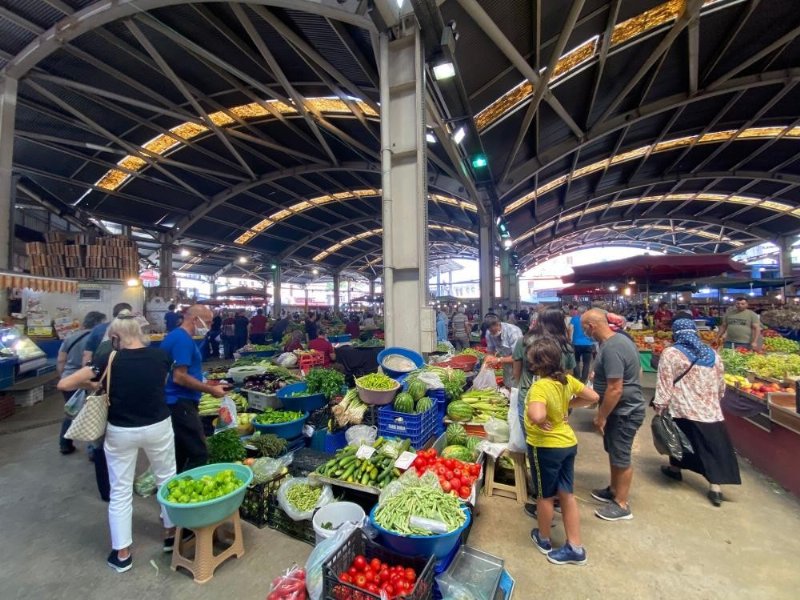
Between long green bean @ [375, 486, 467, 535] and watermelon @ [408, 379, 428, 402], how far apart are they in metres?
1.38

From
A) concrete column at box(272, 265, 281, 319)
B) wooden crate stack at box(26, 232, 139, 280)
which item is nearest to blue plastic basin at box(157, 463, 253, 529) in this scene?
wooden crate stack at box(26, 232, 139, 280)

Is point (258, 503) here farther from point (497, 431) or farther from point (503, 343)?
point (503, 343)

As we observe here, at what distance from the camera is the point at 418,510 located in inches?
83.7

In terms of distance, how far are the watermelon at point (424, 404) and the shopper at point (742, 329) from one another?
249 inches

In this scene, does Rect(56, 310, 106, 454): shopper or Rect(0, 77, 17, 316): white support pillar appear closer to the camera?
Rect(56, 310, 106, 454): shopper

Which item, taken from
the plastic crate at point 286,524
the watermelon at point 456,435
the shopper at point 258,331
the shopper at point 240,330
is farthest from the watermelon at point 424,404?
the shopper at point 240,330

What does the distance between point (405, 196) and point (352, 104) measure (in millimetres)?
6122

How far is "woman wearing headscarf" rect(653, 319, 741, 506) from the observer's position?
3.28m

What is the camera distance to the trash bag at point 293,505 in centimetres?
271

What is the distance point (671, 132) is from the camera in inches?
539

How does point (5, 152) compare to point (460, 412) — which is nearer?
point (460, 412)

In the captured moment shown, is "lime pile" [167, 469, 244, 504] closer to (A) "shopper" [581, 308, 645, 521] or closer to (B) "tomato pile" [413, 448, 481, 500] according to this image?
(B) "tomato pile" [413, 448, 481, 500]

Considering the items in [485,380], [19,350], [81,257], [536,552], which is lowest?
[536,552]

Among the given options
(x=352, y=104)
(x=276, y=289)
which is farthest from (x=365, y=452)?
(x=276, y=289)
